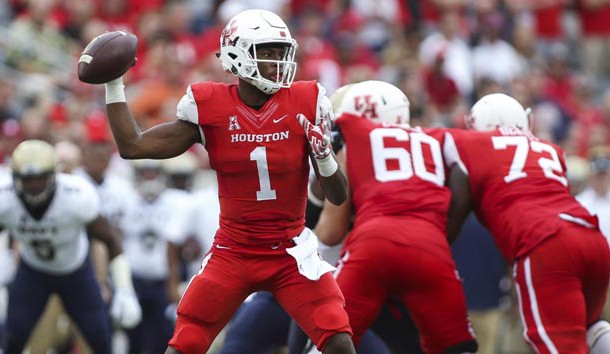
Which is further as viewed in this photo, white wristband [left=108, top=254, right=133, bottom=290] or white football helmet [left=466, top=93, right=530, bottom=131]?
white wristband [left=108, top=254, right=133, bottom=290]

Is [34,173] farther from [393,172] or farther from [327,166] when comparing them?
[327,166]

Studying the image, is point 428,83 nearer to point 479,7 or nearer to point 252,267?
point 479,7

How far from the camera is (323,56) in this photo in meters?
12.9

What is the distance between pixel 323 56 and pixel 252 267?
7.34 meters

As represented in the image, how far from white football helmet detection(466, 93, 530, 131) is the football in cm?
226

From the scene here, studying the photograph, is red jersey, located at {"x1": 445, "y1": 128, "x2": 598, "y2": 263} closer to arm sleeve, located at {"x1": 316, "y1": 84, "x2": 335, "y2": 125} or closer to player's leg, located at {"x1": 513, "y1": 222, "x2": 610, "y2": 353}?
player's leg, located at {"x1": 513, "y1": 222, "x2": 610, "y2": 353}

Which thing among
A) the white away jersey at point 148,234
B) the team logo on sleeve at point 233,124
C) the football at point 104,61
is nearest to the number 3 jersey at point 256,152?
the team logo on sleeve at point 233,124

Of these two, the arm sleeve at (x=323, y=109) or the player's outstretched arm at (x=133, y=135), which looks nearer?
the player's outstretched arm at (x=133, y=135)

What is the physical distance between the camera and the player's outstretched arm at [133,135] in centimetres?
561

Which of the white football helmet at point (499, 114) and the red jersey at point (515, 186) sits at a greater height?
the white football helmet at point (499, 114)

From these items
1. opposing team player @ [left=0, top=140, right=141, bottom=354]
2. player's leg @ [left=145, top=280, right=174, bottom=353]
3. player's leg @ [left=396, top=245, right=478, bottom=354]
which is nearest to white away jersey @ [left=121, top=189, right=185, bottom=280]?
player's leg @ [left=145, top=280, right=174, bottom=353]

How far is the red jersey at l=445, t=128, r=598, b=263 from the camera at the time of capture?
646cm

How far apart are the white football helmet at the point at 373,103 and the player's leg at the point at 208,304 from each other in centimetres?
141

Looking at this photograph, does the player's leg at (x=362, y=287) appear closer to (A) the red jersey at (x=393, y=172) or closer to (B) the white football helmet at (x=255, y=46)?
(A) the red jersey at (x=393, y=172)
